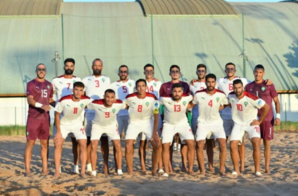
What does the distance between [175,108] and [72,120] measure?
81.8 inches

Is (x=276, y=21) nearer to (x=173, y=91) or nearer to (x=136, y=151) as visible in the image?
(x=136, y=151)

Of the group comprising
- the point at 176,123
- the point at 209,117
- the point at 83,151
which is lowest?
the point at 83,151

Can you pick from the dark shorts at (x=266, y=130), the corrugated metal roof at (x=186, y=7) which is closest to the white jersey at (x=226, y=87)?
the dark shorts at (x=266, y=130)

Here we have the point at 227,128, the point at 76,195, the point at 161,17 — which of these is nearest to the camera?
the point at 76,195

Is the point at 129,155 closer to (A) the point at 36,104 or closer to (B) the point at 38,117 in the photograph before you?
(B) the point at 38,117

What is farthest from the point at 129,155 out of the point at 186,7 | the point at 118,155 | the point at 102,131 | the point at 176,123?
the point at 186,7

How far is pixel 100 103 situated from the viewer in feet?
39.3

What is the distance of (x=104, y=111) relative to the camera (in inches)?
474

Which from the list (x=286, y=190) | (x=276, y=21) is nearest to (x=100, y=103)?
(x=286, y=190)

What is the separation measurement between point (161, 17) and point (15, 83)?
8753mm

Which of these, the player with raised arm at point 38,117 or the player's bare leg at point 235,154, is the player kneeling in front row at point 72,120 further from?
the player's bare leg at point 235,154

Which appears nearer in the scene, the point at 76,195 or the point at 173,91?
the point at 76,195

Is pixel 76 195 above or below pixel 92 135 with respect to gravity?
below

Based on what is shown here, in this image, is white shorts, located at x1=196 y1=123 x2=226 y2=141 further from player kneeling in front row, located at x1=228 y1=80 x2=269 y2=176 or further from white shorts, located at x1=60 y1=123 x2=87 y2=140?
white shorts, located at x1=60 y1=123 x2=87 y2=140
